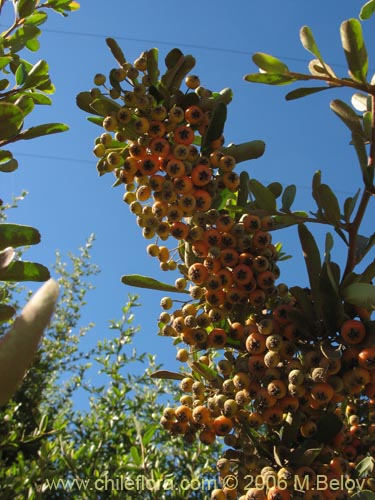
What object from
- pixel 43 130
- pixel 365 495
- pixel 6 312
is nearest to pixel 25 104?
pixel 43 130

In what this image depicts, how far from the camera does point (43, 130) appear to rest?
2084 mm

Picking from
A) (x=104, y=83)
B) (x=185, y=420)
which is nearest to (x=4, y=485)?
(x=185, y=420)

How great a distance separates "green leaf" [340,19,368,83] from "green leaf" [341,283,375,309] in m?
0.74

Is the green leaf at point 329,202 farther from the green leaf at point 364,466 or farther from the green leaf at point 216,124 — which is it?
the green leaf at point 364,466

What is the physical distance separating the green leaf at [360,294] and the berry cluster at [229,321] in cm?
7

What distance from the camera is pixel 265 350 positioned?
168 centimetres

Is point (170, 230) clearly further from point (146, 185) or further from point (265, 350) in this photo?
point (265, 350)

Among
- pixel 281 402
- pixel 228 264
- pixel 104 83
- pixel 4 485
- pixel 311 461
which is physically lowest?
pixel 4 485

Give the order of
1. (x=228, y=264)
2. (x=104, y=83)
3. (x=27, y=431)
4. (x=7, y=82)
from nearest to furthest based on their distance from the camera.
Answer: (x=228, y=264), (x=104, y=83), (x=7, y=82), (x=27, y=431)

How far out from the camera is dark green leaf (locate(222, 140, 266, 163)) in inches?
85.3

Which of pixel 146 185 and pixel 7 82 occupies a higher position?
pixel 7 82

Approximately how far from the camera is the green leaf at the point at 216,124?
2.01m

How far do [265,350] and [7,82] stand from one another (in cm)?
164

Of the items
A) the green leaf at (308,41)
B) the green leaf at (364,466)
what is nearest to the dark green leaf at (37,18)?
the green leaf at (308,41)
